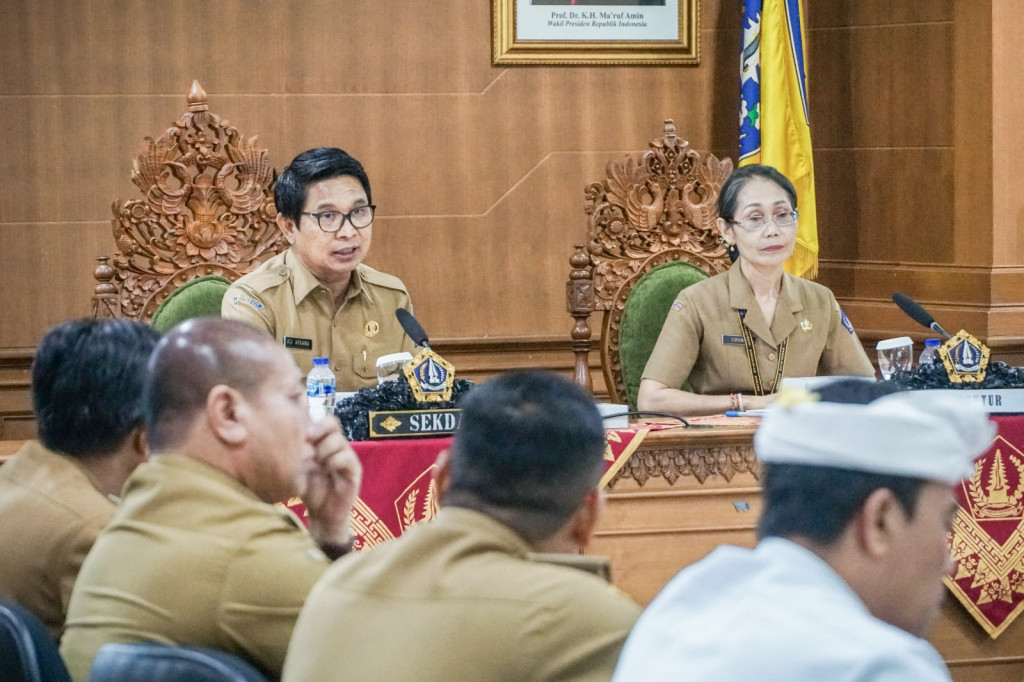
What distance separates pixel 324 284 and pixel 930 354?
1.65 m

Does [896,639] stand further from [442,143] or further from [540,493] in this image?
[442,143]

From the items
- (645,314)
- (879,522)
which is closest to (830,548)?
(879,522)

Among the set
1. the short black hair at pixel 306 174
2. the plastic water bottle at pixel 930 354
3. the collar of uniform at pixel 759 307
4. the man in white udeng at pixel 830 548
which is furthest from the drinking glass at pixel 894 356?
the man in white udeng at pixel 830 548

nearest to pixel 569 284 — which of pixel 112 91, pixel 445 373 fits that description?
pixel 445 373

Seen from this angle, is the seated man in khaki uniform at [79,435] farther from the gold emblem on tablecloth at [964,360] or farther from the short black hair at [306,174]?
the gold emblem on tablecloth at [964,360]

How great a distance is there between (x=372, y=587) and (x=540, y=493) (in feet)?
0.68

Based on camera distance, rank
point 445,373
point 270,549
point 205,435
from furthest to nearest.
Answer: point 445,373 < point 205,435 < point 270,549

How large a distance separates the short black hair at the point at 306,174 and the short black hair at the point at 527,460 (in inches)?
87.0

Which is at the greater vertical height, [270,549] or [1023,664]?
[270,549]

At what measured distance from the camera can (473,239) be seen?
17.1ft

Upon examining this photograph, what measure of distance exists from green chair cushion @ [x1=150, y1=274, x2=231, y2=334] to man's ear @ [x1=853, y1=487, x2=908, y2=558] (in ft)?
9.25

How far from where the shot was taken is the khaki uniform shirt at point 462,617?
1277 millimetres

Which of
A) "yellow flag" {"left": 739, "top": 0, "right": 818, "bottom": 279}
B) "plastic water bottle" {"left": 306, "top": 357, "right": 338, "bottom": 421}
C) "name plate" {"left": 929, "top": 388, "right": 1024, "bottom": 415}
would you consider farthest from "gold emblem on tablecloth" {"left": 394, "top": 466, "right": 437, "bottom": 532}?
"yellow flag" {"left": 739, "top": 0, "right": 818, "bottom": 279}

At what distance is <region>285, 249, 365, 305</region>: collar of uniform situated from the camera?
11.9ft
